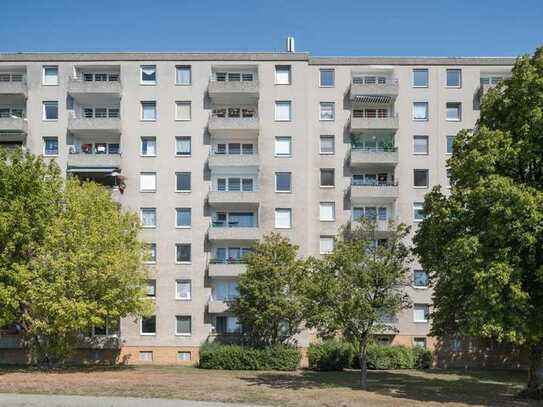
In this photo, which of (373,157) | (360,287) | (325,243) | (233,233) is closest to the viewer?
(360,287)

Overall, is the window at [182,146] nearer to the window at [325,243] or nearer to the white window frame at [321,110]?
the white window frame at [321,110]

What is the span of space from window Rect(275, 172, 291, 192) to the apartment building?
105 mm

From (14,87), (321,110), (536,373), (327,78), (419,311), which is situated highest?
(327,78)

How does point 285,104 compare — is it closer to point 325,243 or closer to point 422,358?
point 325,243

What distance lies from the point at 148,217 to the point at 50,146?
28.9 feet

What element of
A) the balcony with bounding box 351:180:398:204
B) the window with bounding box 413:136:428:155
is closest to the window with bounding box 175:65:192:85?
the balcony with bounding box 351:180:398:204

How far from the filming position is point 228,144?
48156 millimetres

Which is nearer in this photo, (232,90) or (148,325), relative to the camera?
(148,325)

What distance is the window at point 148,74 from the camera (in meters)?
47.8

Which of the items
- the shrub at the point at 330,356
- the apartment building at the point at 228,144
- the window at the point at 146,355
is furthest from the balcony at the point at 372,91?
the window at the point at 146,355

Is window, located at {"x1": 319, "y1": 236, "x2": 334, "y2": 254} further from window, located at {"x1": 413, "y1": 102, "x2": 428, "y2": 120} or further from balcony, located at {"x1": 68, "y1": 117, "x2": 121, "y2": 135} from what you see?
balcony, located at {"x1": 68, "y1": 117, "x2": 121, "y2": 135}

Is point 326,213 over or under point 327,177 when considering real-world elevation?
under

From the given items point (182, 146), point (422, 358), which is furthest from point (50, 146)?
point (422, 358)

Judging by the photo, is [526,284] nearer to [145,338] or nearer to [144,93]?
[145,338]
